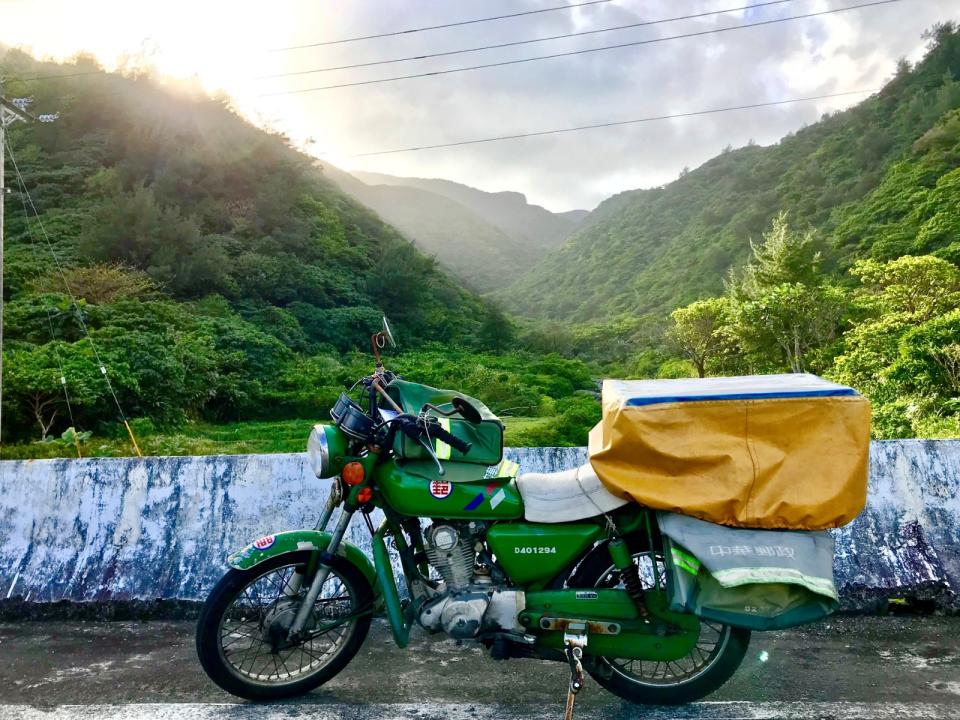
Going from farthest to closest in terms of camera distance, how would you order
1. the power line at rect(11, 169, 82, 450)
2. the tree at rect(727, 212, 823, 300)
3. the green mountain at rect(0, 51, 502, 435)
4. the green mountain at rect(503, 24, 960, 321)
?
1. the green mountain at rect(503, 24, 960, 321)
2. the tree at rect(727, 212, 823, 300)
3. the green mountain at rect(0, 51, 502, 435)
4. the power line at rect(11, 169, 82, 450)

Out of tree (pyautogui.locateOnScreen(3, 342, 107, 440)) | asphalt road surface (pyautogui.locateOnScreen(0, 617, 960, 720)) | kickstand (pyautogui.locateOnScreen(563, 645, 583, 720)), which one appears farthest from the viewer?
tree (pyautogui.locateOnScreen(3, 342, 107, 440))

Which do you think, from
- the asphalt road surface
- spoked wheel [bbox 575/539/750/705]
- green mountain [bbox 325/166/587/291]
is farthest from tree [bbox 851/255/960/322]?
green mountain [bbox 325/166/587/291]

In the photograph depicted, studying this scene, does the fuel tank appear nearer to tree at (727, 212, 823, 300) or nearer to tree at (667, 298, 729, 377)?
tree at (727, 212, 823, 300)

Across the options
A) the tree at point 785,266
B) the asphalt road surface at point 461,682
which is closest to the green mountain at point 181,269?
the tree at point 785,266

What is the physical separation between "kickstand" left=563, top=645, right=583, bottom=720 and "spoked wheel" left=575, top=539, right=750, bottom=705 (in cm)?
21

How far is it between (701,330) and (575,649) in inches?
761

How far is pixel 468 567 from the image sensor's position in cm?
291

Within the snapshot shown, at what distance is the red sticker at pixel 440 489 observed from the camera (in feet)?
9.39

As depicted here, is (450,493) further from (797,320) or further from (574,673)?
(797,320)

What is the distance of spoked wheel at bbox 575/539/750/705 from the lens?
2873 mm

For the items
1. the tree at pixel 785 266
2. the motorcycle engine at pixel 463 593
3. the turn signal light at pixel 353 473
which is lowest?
the motorcycle engine at pixel 463 593

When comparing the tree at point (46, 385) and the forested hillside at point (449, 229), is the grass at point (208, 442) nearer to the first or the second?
the tree at point (46, 385)

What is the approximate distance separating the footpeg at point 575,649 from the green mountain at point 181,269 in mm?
13786

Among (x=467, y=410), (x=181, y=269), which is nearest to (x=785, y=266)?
(x=467, y=410)
